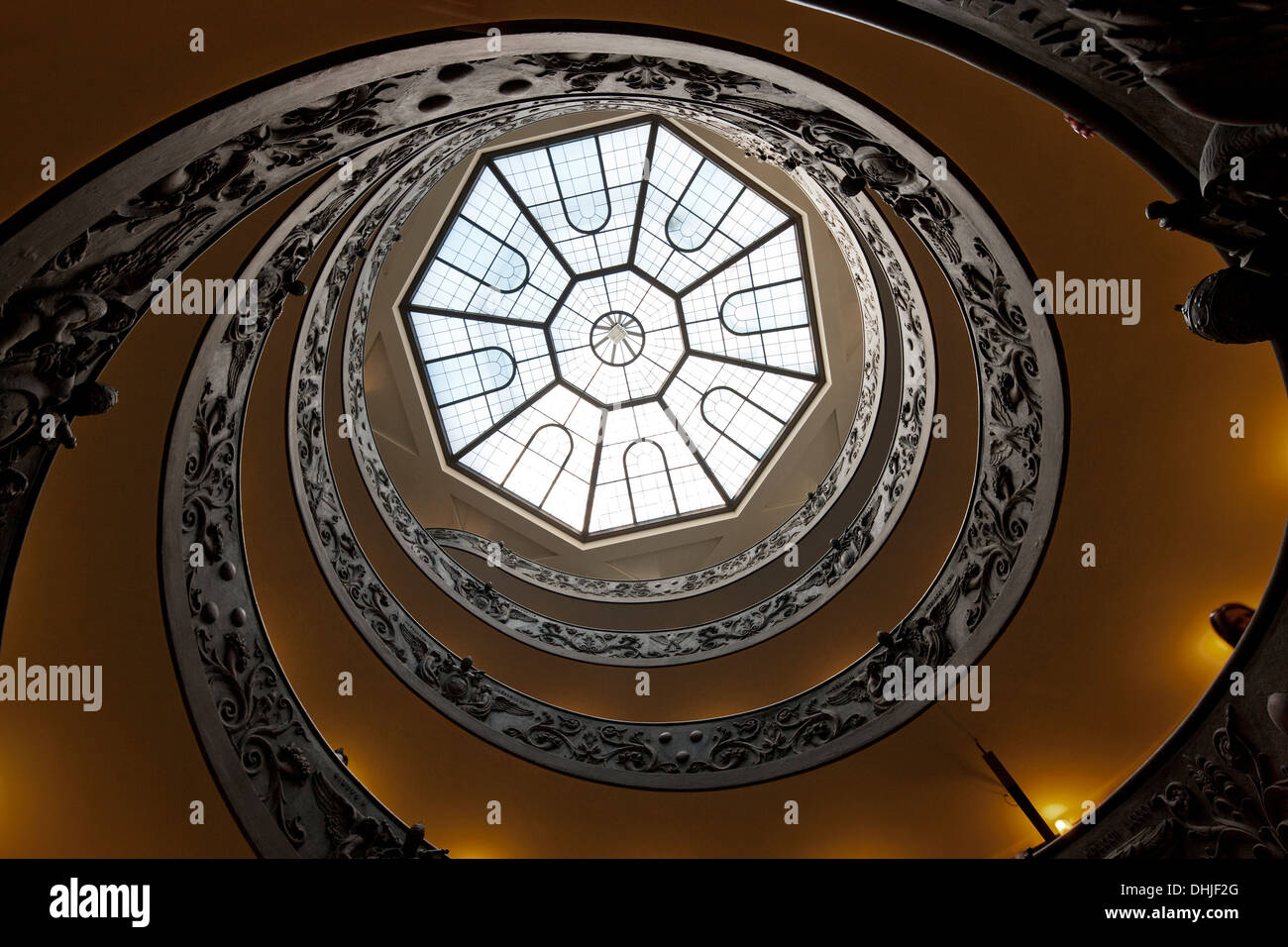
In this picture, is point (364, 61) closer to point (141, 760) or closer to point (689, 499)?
point (141, 760)

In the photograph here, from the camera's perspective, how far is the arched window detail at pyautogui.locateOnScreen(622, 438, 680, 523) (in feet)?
55.2

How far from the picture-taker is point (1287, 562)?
512cm

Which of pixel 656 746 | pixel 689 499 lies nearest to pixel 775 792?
pixel 656 746

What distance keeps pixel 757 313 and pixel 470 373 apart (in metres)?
5.97

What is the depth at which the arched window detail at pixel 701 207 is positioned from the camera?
14289mm

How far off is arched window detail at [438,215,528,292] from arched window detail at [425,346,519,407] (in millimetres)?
1396

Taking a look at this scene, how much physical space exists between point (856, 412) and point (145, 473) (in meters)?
10.5

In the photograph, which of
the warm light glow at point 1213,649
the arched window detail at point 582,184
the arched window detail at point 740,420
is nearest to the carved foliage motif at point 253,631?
the arched window detail at point 582,184

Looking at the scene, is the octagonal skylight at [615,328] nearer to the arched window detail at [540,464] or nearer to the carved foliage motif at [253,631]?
the arched window detail at [540,464]

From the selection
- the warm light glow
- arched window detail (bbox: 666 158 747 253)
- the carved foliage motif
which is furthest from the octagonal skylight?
the warm light glow

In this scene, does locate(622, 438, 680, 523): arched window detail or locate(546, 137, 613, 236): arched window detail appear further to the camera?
locate(622, 438, 680, 523): arched window detail

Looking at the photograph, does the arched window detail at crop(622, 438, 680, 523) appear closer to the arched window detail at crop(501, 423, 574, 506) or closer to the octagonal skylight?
the octagonal skylight

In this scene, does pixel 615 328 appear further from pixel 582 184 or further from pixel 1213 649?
pixel 1213 649

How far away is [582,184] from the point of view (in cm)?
1441
